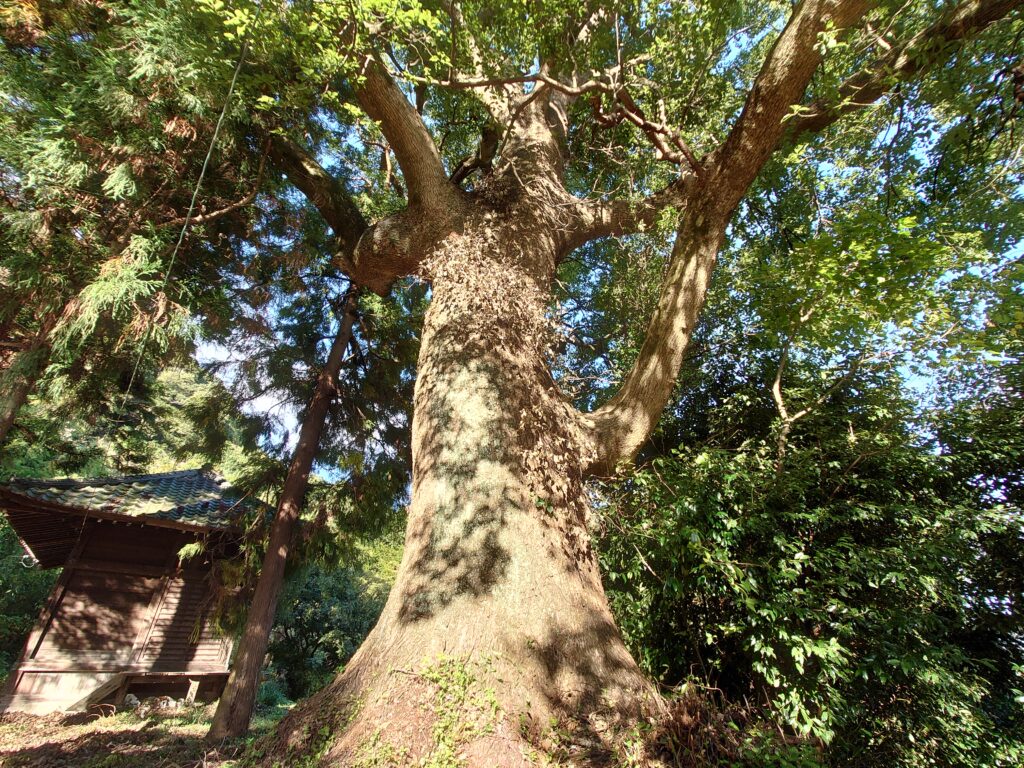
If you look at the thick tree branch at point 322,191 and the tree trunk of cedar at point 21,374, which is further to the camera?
the thick tree branch at point 322,191

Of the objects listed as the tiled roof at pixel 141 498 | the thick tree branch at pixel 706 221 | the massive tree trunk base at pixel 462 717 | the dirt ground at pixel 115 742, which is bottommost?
the dirt ground at pixel 115 742

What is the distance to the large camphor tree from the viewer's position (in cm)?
218

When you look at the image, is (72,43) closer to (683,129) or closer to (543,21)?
(543,21)

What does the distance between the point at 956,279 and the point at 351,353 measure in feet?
27.2

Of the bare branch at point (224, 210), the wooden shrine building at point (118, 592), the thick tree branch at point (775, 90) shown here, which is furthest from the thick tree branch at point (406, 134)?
the wooden shrine building at point (118, 592)

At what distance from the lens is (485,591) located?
8.26 ft

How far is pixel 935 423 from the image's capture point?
181 inches

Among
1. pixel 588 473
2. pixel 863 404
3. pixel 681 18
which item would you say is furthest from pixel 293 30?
pixel 863 404

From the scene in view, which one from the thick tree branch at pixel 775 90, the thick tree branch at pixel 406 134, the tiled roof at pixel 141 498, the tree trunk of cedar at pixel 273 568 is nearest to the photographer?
the thick tree branch at pixel 775 90

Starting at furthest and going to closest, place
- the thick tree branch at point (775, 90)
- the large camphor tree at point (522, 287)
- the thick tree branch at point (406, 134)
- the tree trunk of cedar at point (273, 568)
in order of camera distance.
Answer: the tree trunk of cedar at point (273, 568) → the thick tree branch at point (406, 134) → the thick tree branch at point (775, 90) → the large camphor tree at point (522, 287)

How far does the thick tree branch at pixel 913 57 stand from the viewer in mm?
2922

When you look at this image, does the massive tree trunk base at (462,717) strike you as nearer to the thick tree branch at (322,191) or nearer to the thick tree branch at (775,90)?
the thick tree branch at (775,90)

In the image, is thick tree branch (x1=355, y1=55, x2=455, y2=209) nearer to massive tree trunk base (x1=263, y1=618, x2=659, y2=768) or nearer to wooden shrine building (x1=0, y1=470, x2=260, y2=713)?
massive tree trunk base (x1=263, y1=618, x2=659, y2=768)

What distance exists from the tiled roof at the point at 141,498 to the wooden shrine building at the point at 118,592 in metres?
0.02
